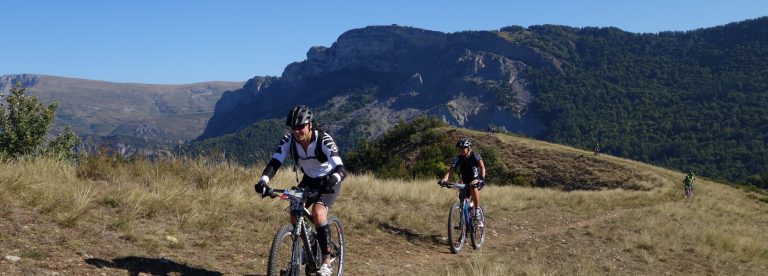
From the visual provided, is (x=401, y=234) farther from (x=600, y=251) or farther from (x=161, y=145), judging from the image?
(x=161, y=145)

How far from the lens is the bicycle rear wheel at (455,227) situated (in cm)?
1085

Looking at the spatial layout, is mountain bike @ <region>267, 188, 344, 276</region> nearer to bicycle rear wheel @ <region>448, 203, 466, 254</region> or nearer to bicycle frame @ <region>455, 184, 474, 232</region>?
bicycle rear wheel @ <region>448, 203, 466, 254</region>

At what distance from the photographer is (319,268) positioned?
6.64m

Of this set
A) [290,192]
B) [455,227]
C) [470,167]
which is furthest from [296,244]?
[470,167]

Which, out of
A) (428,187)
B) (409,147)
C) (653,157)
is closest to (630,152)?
(653,157)

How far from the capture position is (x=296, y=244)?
6.17 m

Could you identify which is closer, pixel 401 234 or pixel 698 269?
pixel 401 234

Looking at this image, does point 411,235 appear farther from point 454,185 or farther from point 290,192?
point 290,192

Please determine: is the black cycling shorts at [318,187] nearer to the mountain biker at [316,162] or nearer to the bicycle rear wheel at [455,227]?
the mountain biker at [316,162]

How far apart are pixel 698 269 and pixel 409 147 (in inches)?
1557

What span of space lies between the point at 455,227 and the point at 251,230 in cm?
398

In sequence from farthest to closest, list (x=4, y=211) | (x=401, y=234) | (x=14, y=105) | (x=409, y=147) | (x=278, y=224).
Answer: (x=409, y=147)
(x=14, y=105)
(x=401, y=234)
(x=278, y=224)
(x=4, y=211)

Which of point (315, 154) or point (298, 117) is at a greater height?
point (298, 117)

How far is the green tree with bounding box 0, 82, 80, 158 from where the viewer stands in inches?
758
